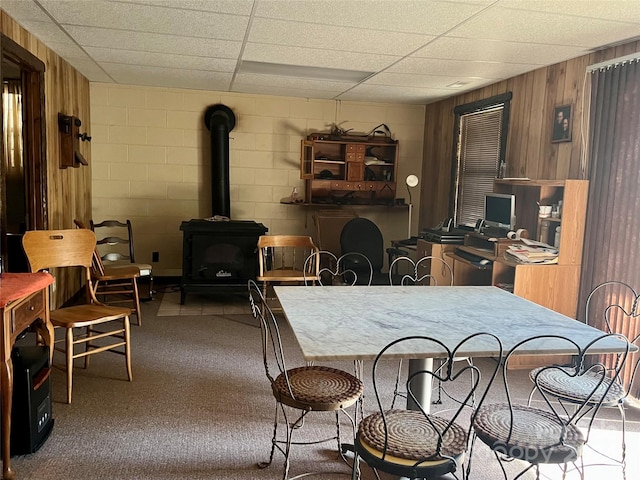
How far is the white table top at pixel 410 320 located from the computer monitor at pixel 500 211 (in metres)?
1.41

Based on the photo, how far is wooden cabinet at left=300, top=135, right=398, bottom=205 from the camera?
5828 mm

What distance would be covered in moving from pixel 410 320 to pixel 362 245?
3049 mm

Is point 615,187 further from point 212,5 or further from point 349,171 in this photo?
point 349,171

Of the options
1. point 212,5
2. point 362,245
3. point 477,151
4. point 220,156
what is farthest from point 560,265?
point 220,156

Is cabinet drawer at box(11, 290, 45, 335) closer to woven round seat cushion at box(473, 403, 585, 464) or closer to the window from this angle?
woven round seat cushion at box(473, 403, 585, 464)

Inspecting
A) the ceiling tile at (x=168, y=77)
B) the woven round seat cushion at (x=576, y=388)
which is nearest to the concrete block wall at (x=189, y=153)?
the ceiling tile at (x=168, y=77)

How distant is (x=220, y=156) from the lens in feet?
18.4

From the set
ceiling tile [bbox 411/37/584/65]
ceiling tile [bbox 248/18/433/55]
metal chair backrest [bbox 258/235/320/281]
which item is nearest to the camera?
ceiling tile [bbox 248/18/433/55]

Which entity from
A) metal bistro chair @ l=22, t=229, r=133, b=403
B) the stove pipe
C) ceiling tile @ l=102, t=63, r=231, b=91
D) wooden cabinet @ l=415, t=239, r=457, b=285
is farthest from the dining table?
the stove pipe

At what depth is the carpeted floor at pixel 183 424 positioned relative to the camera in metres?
2.24

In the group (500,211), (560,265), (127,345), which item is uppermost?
(500,211)

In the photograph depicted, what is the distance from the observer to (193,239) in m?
4.84

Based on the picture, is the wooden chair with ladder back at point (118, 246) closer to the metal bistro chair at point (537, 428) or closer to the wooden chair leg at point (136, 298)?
the wooden chair leg at point (136, 298)

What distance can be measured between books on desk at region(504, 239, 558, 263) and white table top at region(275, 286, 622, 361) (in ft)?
2.99
